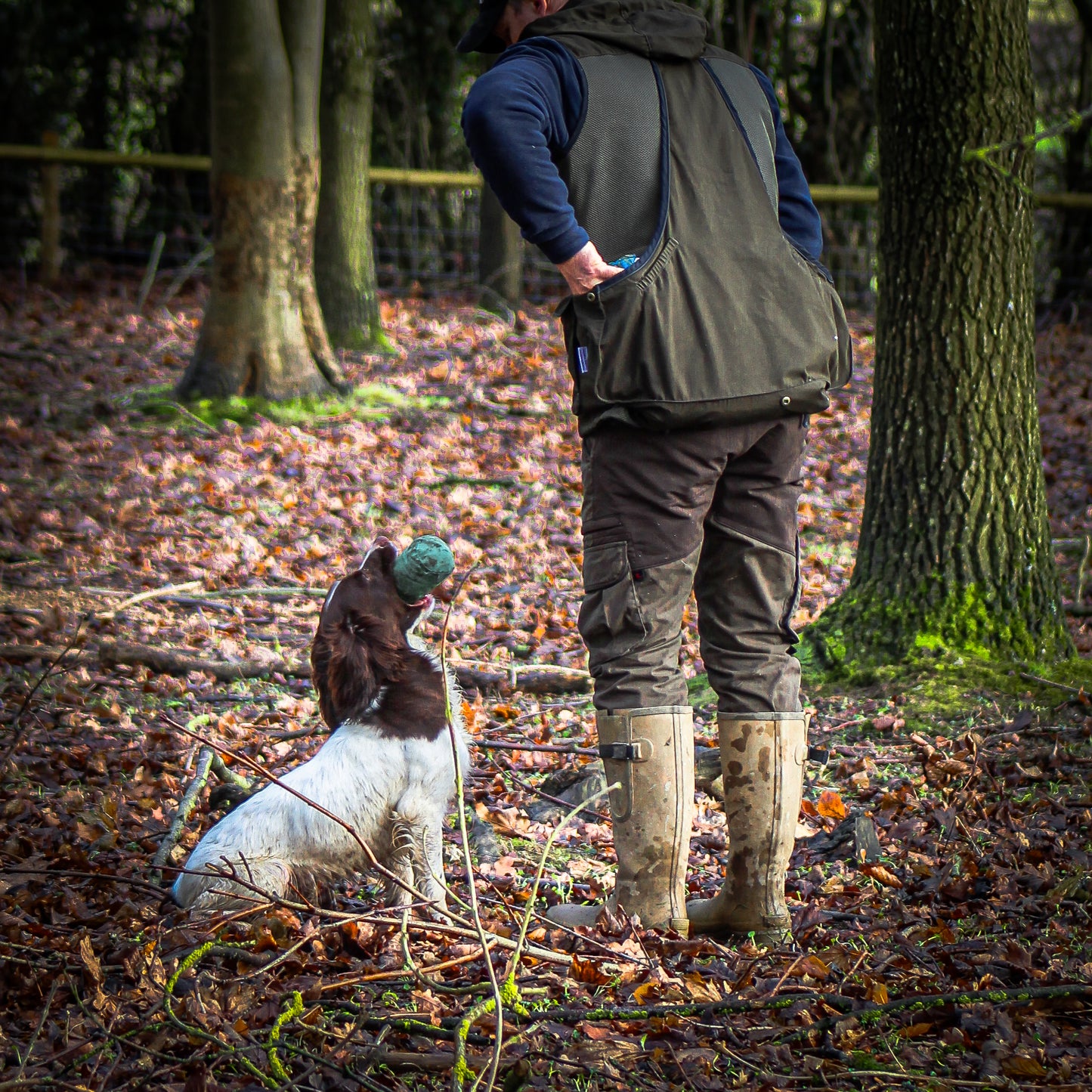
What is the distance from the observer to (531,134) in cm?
275

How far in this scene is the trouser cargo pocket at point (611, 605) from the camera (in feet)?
9.76

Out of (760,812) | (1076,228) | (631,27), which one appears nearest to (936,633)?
(760,812)

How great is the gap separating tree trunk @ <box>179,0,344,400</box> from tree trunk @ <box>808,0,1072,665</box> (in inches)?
207

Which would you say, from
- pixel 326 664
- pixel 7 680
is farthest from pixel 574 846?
pixel 7 680

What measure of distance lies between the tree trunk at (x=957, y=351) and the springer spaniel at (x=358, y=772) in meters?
2.26

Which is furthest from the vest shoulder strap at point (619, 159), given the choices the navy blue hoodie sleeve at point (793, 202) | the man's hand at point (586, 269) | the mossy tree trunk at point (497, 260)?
the mossy tree trunk at point (497, 260)

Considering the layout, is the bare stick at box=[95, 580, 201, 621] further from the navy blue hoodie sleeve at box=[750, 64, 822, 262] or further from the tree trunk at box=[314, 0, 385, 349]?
the tree trunk at box=[314, 0, 385, 349]

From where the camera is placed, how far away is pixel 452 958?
3.02m

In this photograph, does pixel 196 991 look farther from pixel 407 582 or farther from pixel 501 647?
pixel 501 647

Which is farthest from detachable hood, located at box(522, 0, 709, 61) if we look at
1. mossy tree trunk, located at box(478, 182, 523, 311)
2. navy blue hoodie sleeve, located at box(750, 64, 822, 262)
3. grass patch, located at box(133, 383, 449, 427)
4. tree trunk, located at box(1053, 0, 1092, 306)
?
tree trunk, located at box(1053, 0, 1092, 306)

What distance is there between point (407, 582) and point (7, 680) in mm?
2660

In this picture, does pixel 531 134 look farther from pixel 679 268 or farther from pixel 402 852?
pixel 402 852

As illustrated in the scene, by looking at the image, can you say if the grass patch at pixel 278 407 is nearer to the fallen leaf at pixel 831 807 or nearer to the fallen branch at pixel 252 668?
the fallen branch at pixel 252 668

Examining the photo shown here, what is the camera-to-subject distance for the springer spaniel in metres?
3.21
